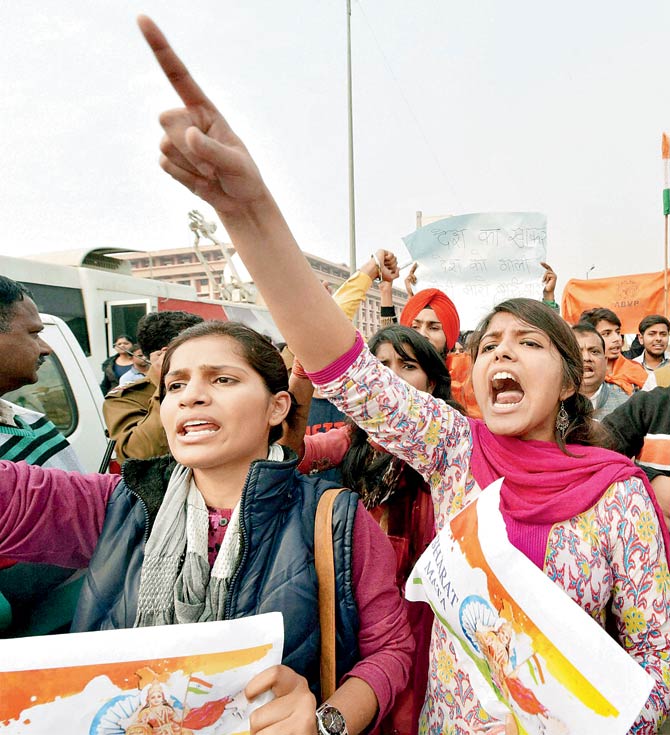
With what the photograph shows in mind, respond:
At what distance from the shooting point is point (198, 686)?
89 centimetres

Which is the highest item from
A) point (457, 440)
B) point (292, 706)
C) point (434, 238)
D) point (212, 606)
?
point (434, 238)

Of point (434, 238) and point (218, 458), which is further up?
point (434, 238)

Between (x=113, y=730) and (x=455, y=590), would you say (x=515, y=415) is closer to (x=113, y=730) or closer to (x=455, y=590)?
(x=455, y=590)

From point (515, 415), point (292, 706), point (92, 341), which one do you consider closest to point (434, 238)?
point (515, 415)

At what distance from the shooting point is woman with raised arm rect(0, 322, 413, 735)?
1088 millimetres

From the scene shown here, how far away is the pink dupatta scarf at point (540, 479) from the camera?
49.1 inches

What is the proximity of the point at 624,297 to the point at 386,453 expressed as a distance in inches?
259

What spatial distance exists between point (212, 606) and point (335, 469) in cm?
115

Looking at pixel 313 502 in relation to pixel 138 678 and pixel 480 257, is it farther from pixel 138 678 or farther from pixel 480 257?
pixel 480 257

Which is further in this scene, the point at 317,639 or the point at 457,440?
the point at 457,440

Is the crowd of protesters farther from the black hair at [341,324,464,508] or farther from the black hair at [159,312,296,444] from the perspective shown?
the black hair at [341,324,464,508]

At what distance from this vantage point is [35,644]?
0.85 metres

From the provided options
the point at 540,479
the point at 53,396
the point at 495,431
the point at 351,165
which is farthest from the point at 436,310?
the point at 351,165

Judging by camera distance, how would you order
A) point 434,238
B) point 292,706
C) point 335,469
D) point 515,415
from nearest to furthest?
1. point 292,706
2. point 515,415
3. point 335,469
4. point 434,238
